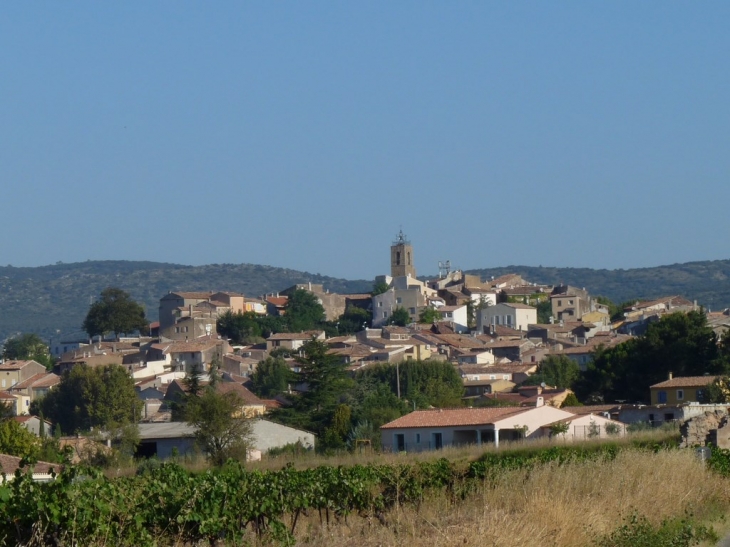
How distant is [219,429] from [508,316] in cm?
6245

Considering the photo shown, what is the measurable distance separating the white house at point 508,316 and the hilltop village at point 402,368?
14cm

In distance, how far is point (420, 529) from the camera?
1277 centimetres

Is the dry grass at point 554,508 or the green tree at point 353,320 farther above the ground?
the green tree at point 353,320

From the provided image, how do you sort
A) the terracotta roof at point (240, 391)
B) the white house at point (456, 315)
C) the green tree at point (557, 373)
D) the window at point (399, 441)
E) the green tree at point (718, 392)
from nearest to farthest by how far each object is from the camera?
the window at point (399, 441) < the green tree at point (718, 392) < the terracotta roof at point (240, 391) < the green tree at point (557, 373) < the white house at point (456, 315)

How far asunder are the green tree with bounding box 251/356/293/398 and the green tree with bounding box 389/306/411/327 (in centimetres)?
2770

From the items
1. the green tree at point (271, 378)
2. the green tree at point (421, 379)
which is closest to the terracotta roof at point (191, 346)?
the green tree at point (271, 378)

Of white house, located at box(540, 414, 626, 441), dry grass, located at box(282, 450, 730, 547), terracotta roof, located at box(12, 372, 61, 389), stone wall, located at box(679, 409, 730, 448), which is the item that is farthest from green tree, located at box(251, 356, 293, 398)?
dry grass, located at box(282, 450, 730, 547)

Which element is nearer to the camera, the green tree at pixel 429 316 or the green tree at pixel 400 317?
the green tree at pixel 429 316

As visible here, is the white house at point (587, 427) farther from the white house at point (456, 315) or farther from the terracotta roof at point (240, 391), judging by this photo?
the white house at point (456, 315)

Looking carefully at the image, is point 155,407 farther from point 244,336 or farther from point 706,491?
point 706,491

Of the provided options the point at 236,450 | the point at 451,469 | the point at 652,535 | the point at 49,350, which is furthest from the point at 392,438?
the point at 49,350

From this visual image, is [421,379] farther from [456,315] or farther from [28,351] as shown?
[28,351]

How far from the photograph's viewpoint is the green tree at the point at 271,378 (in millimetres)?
74812

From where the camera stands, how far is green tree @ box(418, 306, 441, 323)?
104812 millimetres
